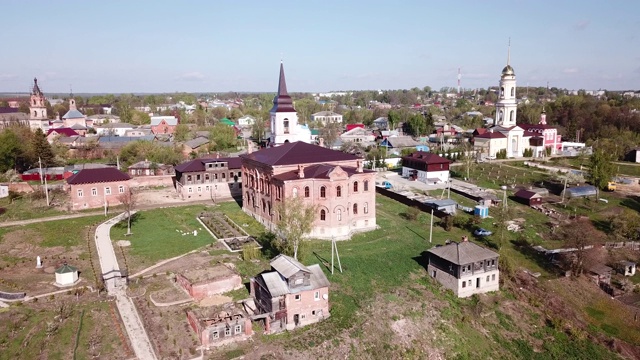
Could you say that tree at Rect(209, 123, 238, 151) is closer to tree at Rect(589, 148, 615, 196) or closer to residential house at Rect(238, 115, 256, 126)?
residential house at Rect(238, 115, 256, 126)

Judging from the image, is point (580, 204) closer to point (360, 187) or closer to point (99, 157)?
point (360, 187)

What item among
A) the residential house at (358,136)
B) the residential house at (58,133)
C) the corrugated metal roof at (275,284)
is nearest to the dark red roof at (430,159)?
the residential house at (358,136)

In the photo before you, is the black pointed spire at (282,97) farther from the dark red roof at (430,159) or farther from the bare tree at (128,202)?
the dark red roof at (430,159)

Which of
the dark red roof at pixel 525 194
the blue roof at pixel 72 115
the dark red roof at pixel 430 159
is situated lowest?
the dark red roof at pixel 525 194

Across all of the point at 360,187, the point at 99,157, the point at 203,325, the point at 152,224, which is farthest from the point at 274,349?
the point at 99,157

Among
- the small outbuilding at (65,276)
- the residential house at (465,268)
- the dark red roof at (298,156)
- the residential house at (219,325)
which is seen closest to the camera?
the residential house at (219,325)

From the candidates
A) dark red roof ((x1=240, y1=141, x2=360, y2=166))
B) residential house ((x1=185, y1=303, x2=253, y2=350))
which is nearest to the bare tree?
dark red roof ((x1=240, y1=141, x2=360, y2=166))
